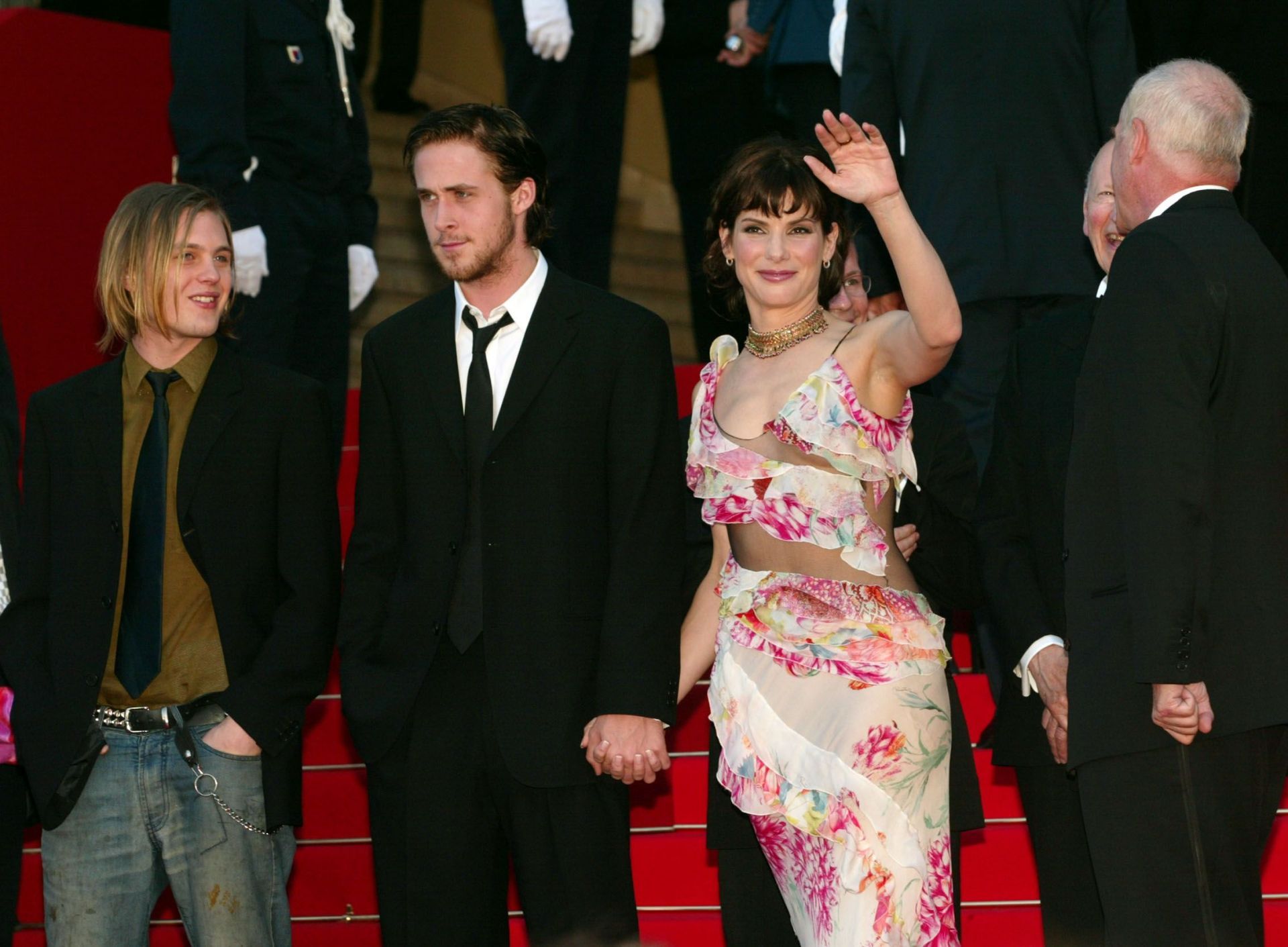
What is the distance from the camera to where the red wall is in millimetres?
5902

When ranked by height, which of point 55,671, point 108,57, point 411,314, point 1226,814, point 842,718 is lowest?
point 1226,814

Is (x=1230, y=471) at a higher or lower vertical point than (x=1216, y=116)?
lower

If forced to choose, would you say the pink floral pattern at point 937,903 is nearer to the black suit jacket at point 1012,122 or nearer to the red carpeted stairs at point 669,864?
the red carpeted stairs at point 669,864

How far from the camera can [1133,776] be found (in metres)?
2.66

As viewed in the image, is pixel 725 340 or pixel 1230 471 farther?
pixel 725 340

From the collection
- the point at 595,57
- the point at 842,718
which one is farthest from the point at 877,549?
the point at 595,57

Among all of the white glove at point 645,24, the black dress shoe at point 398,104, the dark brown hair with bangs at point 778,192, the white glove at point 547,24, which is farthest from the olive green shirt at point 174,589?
the black dress shoe at point 398,104

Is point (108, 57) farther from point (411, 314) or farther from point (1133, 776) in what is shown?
point (1133, 776)

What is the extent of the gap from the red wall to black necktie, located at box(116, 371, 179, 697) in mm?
2762

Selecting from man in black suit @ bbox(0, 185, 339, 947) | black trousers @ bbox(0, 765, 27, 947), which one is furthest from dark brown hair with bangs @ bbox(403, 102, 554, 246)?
black trousers @ bbox(0, 765, 27, 947)

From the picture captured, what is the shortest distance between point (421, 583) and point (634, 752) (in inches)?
20.6

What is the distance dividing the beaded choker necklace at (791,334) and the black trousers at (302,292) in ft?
7.23

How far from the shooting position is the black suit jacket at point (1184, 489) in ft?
8.46

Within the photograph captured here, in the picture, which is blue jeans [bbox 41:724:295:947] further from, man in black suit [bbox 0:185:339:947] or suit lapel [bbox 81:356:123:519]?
suit lapel [bbox 81:356:123:519]
